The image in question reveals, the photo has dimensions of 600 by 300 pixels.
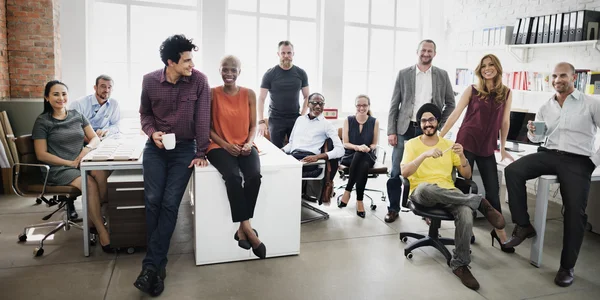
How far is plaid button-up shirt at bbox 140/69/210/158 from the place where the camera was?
289cm

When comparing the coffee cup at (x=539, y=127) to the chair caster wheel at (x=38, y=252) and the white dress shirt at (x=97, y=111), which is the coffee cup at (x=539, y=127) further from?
the white dress shirt at (x=97, y=111)

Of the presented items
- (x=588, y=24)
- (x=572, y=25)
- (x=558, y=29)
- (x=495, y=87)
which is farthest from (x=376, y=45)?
(x=495, y=87)

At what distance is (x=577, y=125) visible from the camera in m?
3.12

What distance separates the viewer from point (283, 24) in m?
6.94

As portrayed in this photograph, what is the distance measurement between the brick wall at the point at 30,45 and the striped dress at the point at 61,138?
2397 mm

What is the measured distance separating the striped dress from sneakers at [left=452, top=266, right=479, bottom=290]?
9.43 ft

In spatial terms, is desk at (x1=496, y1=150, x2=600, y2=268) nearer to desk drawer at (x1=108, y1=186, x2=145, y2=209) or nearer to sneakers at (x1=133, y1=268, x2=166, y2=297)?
sneakers at (x1=133, y1=268, x2=166, y2=297)

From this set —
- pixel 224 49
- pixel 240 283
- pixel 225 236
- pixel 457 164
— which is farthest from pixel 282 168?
pixel 224 49

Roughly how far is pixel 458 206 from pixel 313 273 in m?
1.09

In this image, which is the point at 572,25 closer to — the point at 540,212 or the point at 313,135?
the point at 540,212

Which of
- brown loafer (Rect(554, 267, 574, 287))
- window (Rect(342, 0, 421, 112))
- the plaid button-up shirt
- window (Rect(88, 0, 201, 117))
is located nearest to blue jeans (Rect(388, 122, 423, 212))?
brown loafer (Rect(554, 267, 574, 287))

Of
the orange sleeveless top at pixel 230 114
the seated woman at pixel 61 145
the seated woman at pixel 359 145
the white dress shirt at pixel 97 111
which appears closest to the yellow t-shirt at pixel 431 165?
the seated woman at pixel 359 145

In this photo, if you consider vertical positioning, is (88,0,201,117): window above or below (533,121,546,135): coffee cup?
above

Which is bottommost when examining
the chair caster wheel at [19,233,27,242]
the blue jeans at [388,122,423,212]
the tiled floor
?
the tiled floor
